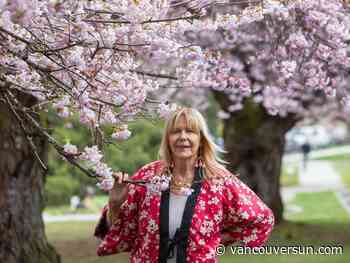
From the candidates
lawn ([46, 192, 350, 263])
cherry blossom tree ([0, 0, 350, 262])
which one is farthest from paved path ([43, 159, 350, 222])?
cherry blossom tree ([0, 0, 350, 262])

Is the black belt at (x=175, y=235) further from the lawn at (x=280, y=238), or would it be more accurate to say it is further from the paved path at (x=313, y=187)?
the paved path at (x=313, y=187)

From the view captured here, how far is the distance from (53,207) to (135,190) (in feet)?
60.7

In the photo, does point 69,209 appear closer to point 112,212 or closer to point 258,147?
point 258,147

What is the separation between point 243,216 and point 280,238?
799cm

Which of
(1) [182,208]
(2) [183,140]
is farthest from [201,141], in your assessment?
(1) [182,208]

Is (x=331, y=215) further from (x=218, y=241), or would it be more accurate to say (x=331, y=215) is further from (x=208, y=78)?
(x=218, y=241)

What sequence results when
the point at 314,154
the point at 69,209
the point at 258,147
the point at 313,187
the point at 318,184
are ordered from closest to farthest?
the point at 258,147 → the point at 69,209 → the point at 313,187 → the point at 318,184 → the point at 314,154

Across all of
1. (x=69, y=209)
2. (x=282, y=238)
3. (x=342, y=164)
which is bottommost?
(x=69, y=209)

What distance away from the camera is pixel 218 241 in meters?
4.74

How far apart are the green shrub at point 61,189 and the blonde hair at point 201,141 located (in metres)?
18.6

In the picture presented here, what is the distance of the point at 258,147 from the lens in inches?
580

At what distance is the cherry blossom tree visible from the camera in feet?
14.9

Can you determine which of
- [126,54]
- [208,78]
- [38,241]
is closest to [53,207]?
[38,241]

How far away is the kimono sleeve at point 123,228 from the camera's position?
4758 millimetres
